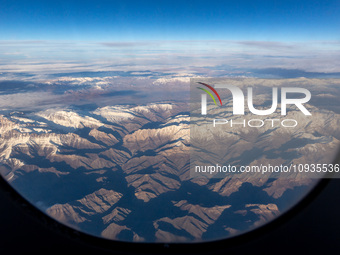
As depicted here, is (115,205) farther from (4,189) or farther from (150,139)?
(4,189)

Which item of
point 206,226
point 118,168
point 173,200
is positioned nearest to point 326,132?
point 206,226

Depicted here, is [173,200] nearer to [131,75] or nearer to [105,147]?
[105,147]

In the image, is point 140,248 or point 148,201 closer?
point 140,248

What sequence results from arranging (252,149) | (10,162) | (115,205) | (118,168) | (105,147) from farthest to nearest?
(105,147), (118,168), (10,162), (115,205), (252,149)

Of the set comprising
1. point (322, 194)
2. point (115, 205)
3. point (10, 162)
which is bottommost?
point (115, 205)

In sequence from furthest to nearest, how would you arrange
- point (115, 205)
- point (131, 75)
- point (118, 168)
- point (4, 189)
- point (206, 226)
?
point (131, 75)
point (118, 168)
point (115, 205)
point (206, 226)
point (4, 189)

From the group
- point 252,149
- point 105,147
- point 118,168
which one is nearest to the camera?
point 252,149

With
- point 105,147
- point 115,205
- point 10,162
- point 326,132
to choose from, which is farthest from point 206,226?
point 105,147

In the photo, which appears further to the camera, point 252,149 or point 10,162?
point 10,162

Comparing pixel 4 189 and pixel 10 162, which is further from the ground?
pixel 4 189
